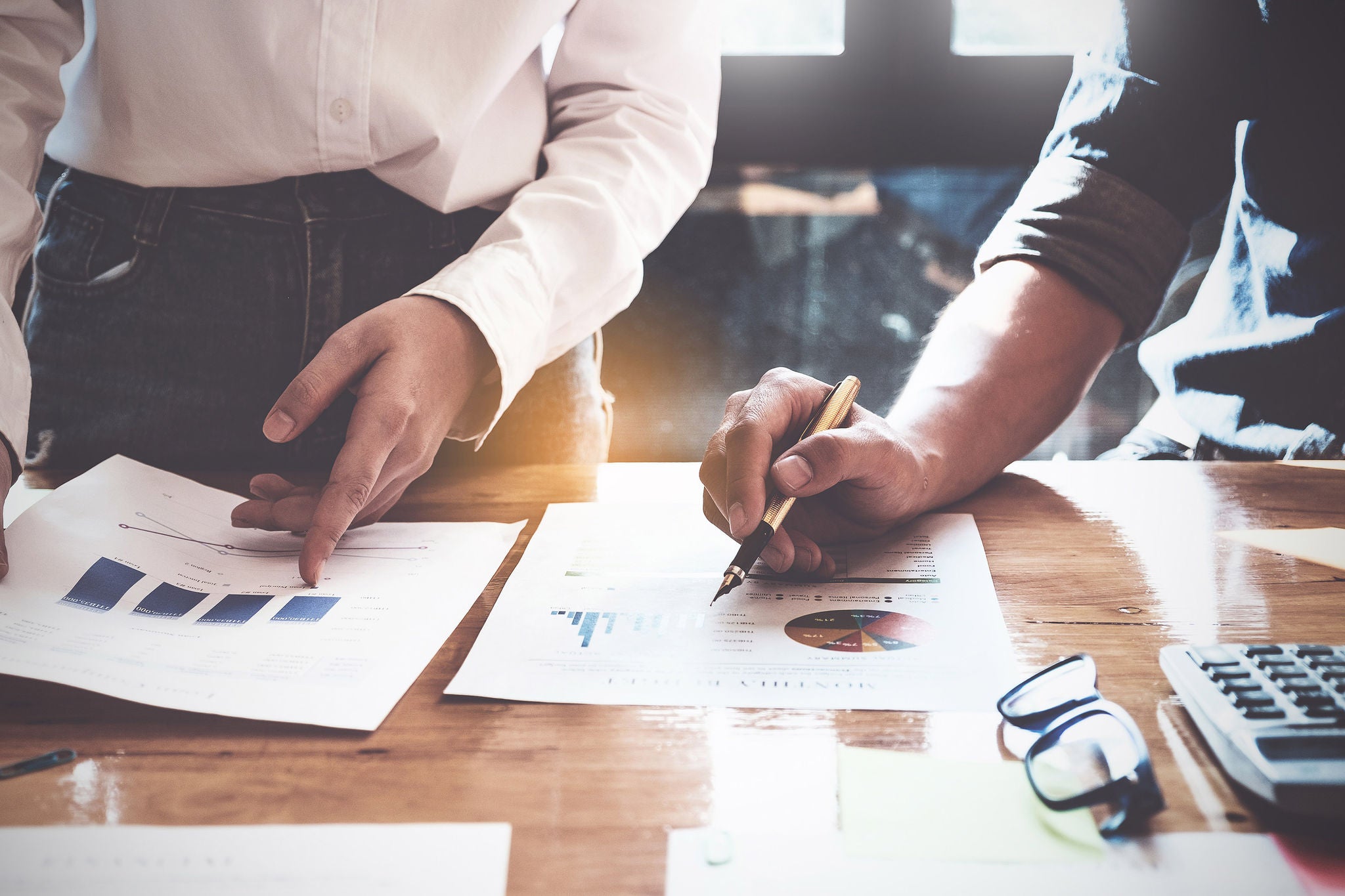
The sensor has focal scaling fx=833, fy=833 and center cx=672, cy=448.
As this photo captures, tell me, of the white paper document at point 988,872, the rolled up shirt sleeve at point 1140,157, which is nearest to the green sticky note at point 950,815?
the white paper document at point 988,872

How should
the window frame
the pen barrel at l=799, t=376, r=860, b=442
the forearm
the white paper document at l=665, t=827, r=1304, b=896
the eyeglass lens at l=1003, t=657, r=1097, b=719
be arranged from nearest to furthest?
the white paper document at l=665, t=827, r=1304, b=896 → the eyeglass lens at l=1003, t=657, r=1097, b=719 → the pen barrel at l=799, t=376, r=860, b=442 → the forearm → the window frame

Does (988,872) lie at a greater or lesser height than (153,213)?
lesser

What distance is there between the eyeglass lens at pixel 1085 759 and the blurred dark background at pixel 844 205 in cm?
154

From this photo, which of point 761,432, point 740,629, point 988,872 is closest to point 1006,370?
point 761,432

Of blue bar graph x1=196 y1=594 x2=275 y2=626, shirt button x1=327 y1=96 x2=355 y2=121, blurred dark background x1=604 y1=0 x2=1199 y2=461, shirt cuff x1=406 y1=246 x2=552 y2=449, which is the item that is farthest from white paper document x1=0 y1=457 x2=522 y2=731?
blurred dark background x1=604 y1=0 x2=1199 y2=461

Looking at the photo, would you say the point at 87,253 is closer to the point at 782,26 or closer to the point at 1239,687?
the point at 1239,687

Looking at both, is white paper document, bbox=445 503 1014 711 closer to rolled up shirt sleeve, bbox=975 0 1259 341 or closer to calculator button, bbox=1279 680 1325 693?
calculator button, bbox=1279 680 1325 693

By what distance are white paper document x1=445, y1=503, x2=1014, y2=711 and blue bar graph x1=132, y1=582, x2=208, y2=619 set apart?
189mm

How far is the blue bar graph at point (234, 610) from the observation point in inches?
19.6

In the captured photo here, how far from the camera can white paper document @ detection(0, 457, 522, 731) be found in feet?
1.40

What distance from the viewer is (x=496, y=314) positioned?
2.25 feet

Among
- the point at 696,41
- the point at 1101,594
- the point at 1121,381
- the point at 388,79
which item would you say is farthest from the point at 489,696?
the point at 1121,381

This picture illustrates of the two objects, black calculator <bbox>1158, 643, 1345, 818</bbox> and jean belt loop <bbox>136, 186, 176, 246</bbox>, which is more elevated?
jean belt loop <bbox>136, 186, 176, 246</bbox>

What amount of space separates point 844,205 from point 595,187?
1157 millimetres
